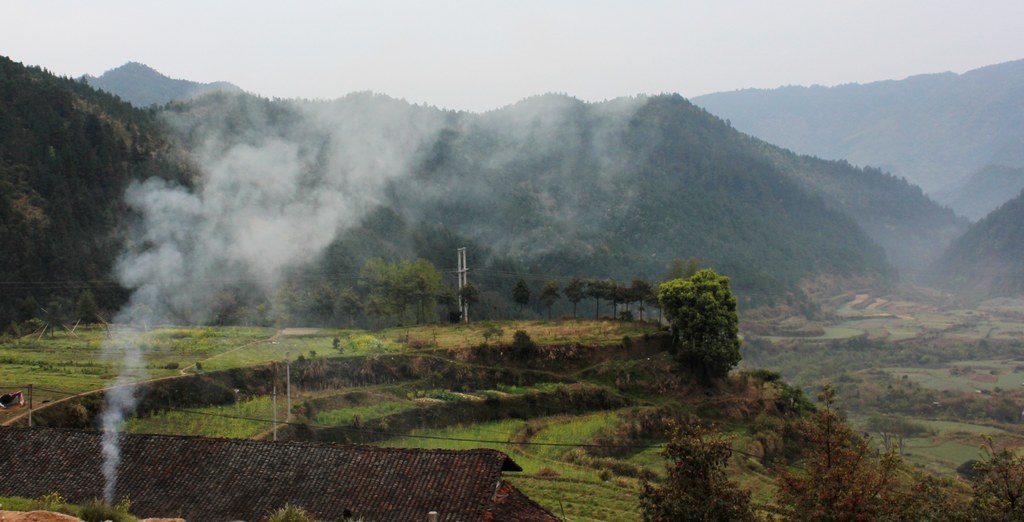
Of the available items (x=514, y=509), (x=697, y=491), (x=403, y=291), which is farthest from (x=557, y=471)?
(x=403, y=291)

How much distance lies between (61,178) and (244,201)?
15.1m

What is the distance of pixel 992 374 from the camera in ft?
241

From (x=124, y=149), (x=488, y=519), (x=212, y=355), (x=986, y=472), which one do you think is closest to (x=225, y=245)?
(x=124, y=149)

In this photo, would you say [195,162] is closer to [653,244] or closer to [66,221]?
[66,221]

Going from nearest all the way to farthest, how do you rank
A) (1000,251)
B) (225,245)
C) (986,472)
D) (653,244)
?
(986,472)
(225,245)
(653,244)
(1000,251)

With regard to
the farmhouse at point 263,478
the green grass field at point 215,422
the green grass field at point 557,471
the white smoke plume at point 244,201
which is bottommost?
the green grass field at point 557,471

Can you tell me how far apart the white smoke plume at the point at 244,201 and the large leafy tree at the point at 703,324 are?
1085 inches

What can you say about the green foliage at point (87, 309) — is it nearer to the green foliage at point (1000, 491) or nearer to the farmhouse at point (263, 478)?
the farmhouse at point (263, 478)

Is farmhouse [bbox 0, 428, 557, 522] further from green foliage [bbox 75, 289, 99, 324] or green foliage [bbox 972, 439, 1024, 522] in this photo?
green foliage [bbox 75, 289, 99, 324]

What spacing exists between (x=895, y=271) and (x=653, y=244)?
54.0 m

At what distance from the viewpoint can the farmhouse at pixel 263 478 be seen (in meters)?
19.3

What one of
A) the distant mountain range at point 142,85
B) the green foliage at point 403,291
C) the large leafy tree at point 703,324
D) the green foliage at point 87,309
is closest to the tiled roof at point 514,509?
the large leafy tree at point 703,324

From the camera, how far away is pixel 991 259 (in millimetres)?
132500

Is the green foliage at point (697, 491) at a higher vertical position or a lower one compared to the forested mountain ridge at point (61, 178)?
lower
